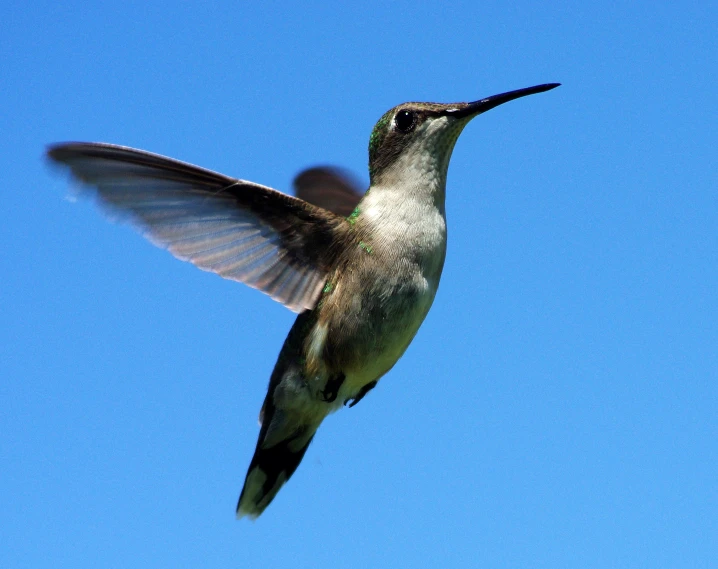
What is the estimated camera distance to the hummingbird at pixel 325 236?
5176 mm

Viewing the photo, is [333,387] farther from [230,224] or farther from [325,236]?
[230,224]

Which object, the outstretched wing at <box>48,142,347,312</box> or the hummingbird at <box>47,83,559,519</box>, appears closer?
the hummingbird at <box>47,83,559,519</box>

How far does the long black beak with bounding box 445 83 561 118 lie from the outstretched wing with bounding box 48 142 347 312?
Result: 38.8 inches

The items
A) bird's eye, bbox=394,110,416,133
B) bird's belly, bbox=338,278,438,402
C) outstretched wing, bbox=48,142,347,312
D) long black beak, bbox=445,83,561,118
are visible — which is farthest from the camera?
bird's eye, bbox=394,110,416,133

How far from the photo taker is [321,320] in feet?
18.3

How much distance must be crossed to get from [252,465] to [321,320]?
1.36 metres

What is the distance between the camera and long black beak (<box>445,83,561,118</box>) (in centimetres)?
492

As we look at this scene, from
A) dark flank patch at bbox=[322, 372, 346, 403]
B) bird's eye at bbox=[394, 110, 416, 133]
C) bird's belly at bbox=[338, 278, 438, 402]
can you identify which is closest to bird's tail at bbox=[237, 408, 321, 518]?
dark flank patch at bbox=[322, 372, 346, 403]

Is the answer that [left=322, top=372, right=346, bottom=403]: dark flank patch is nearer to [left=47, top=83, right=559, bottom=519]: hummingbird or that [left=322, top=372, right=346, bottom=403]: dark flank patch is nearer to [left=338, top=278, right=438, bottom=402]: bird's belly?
[left=47, top=83, right=559, bottom=519]: hummingbird

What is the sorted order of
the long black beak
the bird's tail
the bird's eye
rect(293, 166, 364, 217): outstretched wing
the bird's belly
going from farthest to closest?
rect(293, 166, 364, 217): outstretched wing → the bird's tail → the bird's eye → the bird's belly → the long black beak

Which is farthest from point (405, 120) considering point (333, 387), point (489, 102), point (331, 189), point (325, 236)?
point (331, 189)

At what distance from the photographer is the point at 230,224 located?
5590mm

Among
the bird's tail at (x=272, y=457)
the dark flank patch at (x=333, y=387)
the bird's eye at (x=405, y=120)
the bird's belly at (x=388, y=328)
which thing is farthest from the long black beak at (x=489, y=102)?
the bird's tail at (x=272, y=457)

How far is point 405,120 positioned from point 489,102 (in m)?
0.59
